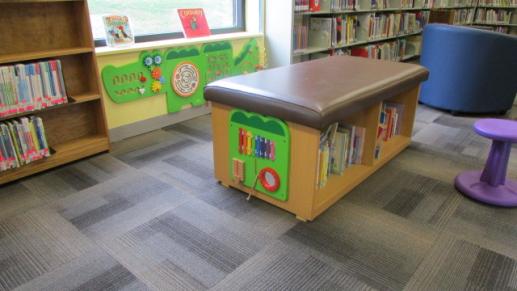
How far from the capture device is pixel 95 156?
2645 millimetres

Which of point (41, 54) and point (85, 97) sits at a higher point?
point (41, 54)

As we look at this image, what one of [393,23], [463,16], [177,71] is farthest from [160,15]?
[463,16]

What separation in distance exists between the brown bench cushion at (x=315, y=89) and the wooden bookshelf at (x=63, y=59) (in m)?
1.03

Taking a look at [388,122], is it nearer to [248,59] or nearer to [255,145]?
[255,145]

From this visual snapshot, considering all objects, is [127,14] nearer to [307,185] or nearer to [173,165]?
[173,165]

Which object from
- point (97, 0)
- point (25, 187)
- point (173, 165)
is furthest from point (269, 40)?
point (25, 187)

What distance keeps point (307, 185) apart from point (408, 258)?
556 millimetres

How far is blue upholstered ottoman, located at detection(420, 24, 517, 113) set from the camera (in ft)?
10.7

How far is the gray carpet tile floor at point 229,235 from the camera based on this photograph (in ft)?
5.05

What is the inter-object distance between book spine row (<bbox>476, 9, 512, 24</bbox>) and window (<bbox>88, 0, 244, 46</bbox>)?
5.18 meters

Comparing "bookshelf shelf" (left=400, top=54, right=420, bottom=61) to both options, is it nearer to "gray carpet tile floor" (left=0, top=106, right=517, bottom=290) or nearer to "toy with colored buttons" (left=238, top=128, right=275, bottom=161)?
"gray carpet tile floor" (left=0, top=106, right=517, bottom=290)

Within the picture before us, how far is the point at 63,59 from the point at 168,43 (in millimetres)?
857

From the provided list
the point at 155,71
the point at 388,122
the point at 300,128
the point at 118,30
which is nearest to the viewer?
the point at 300,128

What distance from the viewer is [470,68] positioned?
3365 millimetres
